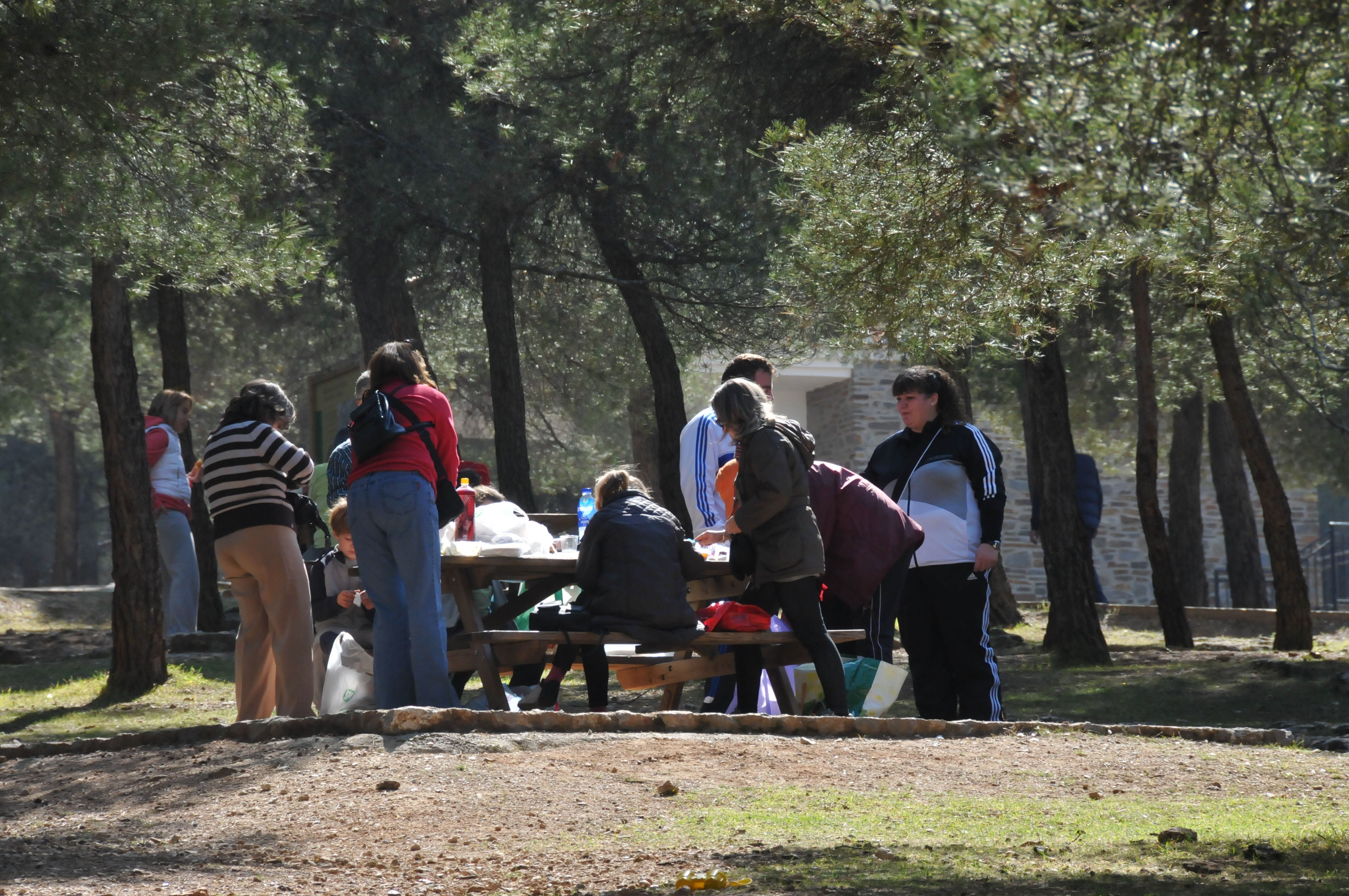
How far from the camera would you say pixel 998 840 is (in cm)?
389

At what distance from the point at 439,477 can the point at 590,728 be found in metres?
1.14

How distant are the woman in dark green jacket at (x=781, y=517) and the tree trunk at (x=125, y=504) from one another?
12.9 ft

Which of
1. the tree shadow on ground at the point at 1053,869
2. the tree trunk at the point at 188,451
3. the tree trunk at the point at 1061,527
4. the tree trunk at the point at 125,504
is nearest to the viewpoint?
the tree shadow on ground at the point at 1053,869

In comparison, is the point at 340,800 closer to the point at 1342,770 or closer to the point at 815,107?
the point at 1342,770

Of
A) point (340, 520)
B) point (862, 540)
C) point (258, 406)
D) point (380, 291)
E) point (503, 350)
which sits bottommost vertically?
point (862, 540)

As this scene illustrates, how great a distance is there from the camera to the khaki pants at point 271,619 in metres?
5.77

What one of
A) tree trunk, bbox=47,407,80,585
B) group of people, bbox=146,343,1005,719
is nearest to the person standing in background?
group of people, bbox=146,343,1005,719

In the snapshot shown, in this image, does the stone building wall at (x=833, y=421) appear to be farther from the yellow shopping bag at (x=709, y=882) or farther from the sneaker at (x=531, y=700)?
the yellow shopping bag at (x=709, y=882)

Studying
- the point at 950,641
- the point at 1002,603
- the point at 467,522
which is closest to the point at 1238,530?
the point at 1002,603

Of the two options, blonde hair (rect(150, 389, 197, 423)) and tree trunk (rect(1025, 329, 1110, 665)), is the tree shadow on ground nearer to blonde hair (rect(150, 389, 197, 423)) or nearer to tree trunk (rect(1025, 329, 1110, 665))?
tree trunk (rect(1025, 329, 1110, 665))

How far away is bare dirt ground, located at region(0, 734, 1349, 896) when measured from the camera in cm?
355

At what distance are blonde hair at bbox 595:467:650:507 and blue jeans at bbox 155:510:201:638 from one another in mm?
4403

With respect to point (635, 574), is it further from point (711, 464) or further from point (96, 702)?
point (96, 702)

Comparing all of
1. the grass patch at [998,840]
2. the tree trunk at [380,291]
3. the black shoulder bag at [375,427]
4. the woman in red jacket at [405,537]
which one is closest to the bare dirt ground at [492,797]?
the grass patch at [998,840]
